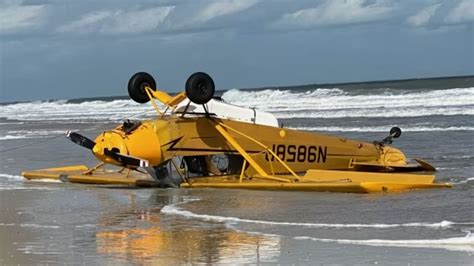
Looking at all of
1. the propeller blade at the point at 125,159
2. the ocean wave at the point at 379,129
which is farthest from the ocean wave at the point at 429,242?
the ocean wave at the point at 379,129

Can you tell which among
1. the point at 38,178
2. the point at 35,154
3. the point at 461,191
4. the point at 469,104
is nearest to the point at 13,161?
the point at 35,154

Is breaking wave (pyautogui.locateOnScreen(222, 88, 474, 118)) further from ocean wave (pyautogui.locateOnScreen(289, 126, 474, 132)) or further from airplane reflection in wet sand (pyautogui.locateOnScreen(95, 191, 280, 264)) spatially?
airplane reflection in wet sand (pyautogui.locateOnScreen(95, 191, 280, 264))

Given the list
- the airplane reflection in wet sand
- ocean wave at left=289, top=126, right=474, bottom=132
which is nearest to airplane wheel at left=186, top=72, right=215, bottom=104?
the airplane reflection in wet sand

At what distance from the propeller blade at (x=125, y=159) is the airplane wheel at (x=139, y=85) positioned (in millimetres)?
2256

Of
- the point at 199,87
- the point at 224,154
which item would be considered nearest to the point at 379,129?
the point at 224,154

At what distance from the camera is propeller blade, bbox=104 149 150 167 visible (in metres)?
14.4

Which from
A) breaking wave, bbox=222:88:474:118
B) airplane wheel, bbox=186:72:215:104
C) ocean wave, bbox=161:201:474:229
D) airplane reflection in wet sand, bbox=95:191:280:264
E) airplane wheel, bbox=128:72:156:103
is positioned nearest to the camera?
airplane reflection in wet sand, bbox=95:191:280:264

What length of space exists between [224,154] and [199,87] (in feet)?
5.37

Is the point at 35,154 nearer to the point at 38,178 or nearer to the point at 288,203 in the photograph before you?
the point at 38,178

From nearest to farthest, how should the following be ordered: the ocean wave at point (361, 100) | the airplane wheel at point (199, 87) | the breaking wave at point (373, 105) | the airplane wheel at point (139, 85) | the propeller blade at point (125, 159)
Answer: the propeller blade at point (125, 159) < the airplane wheel at point (199, 87) < the airplane wheel at point (139, 85) < the breaking wave at point (373, 105) < the ocean wave at point (361, 100)

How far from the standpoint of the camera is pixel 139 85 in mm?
16469

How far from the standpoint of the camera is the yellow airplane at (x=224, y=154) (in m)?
14.4

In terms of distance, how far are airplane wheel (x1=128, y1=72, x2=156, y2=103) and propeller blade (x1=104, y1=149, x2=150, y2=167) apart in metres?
2.26

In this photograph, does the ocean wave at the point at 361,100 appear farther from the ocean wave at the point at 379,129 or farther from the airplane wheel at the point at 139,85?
the airplane wheel at the point at 139,85
